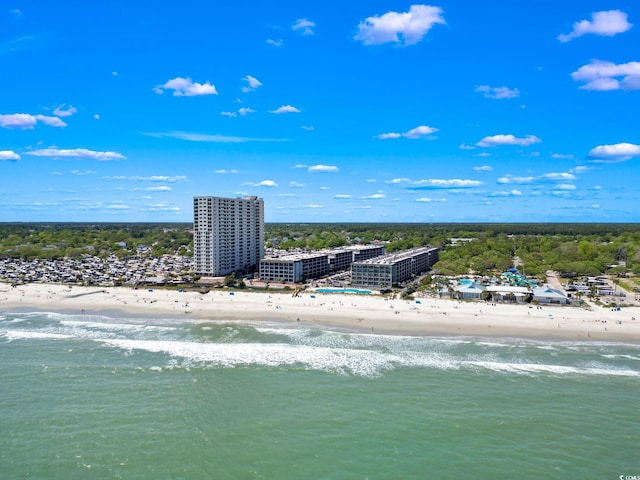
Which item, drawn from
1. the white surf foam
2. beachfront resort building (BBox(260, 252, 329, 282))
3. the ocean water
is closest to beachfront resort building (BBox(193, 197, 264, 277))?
beachfront resort building (BBox(260, 252, 329, 282))

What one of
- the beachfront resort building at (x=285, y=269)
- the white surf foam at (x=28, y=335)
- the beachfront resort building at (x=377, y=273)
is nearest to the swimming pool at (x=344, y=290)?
the beachfront resort building at (x=377, y=273)

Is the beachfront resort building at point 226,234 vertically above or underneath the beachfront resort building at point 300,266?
above

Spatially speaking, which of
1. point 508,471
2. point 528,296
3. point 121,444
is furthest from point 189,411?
point 528,296

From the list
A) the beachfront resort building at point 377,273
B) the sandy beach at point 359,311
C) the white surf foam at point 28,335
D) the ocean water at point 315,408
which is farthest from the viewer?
the beachfront resort building at point 377,273

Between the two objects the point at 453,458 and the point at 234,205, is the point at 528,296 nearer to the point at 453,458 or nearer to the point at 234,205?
the point at 453,458

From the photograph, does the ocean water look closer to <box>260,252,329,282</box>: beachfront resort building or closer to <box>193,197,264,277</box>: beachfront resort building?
<box>260,252,329,282</box>: beachfront resort building

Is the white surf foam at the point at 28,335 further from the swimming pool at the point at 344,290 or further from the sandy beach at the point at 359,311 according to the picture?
the swimming pool at the point at 344,290
